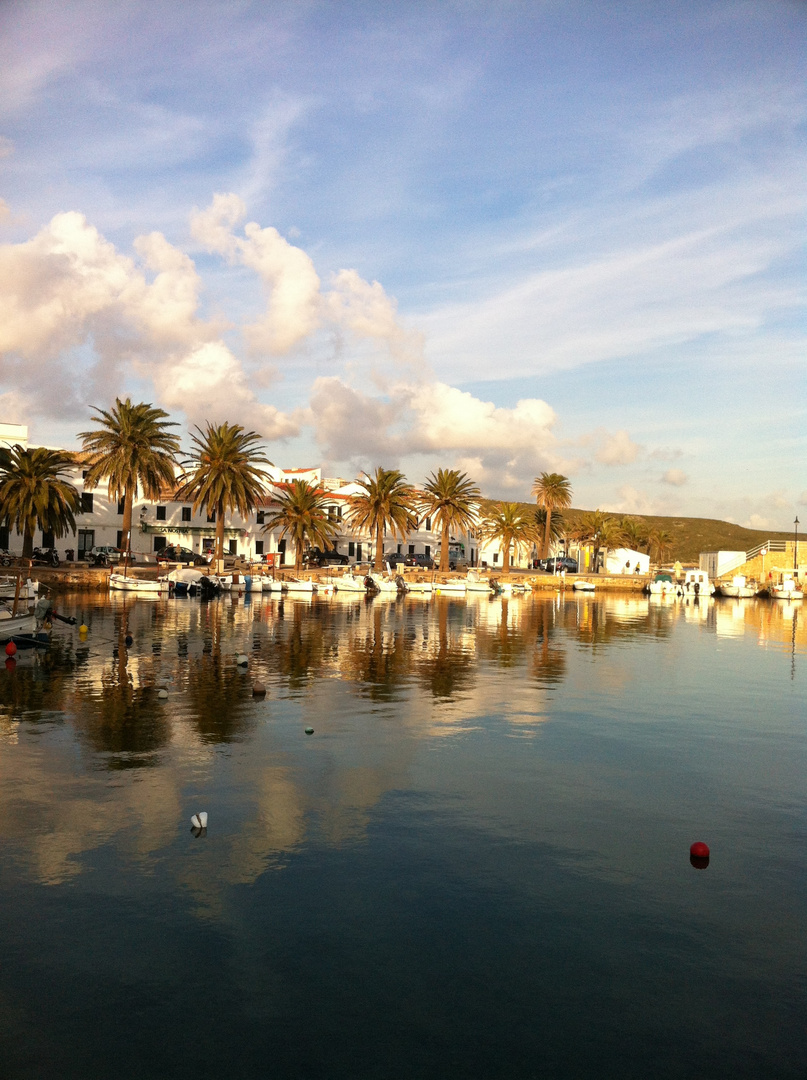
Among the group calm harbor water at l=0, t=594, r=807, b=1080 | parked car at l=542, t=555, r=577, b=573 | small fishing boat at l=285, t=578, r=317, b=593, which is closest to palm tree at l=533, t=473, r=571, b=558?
parked car at l=542, t=555, r=577, b=573

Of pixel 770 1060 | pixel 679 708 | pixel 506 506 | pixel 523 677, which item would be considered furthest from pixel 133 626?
pixel 506 506

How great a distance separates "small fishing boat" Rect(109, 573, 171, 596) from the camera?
68.2 meters

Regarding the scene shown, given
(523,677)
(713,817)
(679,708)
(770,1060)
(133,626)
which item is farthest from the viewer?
(133,626)

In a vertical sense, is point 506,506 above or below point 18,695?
above

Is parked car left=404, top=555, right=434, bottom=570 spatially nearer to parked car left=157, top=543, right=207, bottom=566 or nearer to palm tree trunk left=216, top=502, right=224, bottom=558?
parked car left=157, top=543, right=207, bottom=566

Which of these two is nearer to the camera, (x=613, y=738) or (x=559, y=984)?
(x=559, y=984)

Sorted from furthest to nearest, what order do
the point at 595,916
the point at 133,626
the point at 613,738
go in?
the point at 133,626 → the point at 613,738 → the point at 595,916

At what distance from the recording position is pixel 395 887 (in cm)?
1122

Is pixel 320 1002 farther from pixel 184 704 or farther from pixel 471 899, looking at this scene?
pixel 184 704

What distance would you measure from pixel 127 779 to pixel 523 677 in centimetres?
1774

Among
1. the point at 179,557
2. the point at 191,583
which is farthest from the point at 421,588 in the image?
the point at 191,583

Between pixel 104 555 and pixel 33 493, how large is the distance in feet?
63.9

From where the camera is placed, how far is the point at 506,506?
4050 inches

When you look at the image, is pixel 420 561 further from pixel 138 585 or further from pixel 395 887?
pixel 395 887
